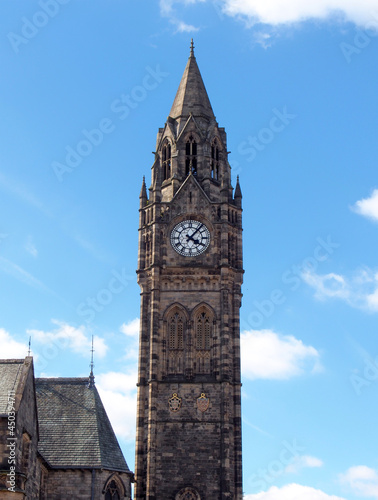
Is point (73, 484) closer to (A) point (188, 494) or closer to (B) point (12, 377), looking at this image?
(A) point (188, 494)

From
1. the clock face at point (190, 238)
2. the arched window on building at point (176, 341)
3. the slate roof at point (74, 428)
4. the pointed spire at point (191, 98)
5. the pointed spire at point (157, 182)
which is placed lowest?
the slate roof at point (74, 428)

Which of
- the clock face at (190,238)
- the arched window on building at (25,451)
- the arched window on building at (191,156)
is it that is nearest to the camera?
the arched window on building at (25,451)

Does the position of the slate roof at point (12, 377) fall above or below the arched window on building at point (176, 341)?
below

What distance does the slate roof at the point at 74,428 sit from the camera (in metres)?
60.2

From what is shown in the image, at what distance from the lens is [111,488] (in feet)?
198

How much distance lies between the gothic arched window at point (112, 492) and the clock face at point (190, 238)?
2126 cm

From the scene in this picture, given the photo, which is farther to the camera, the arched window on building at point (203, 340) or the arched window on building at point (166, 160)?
the arched window on building at point (166, 160)

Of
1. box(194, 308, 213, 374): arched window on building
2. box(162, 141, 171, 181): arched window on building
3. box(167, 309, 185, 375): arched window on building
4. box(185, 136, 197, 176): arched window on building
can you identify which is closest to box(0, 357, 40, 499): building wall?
box(167, 309, 185, 375): arched window on building

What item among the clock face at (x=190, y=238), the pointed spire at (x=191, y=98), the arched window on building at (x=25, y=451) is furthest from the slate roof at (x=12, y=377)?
the pointed spire at (x=191, y=98)

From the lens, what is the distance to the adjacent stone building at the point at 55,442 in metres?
48.1

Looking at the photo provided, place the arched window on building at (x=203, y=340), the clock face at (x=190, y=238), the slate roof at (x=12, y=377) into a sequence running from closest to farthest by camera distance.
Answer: the slate roof at (x=12, y=377) → the arched window on building at (x=203, y=340) → the clock face at (x=190, y=238)

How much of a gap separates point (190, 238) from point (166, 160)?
9.18 m

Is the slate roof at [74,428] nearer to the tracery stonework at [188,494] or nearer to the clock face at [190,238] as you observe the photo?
the tracery stonework at [188,494]

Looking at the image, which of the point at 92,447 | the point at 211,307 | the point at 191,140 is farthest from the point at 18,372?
the point at 191,140
